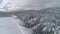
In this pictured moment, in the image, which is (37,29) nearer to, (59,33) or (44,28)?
(44,28)

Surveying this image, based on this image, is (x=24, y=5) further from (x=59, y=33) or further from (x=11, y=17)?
(x=59, y=33)

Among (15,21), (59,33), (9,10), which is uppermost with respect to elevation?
(9,10)

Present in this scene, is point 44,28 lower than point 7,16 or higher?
Result: lower

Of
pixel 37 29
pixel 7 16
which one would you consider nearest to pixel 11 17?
pixel 7 16

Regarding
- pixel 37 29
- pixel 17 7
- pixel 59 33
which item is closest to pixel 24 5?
pixel 17 7

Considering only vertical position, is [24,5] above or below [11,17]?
above
